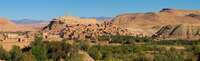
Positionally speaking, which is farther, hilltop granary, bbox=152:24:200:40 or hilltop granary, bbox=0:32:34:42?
hilltop granary, bbox=152:24:200:40

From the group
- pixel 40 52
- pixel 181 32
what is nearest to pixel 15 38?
pixel 40 52

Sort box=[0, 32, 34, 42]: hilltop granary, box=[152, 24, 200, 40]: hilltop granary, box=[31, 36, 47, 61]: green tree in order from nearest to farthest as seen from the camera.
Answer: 1. box=[31, 36, 47, 61]: green tree
2. box=[0, 32, 34, 42]: hilltop granary
3. box=[152, 24, 200, 40]: hilltop granary

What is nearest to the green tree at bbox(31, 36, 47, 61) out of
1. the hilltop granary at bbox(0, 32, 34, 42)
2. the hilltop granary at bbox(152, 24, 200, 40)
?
the hilltop granary at bbox(0, 32, 34, 42)

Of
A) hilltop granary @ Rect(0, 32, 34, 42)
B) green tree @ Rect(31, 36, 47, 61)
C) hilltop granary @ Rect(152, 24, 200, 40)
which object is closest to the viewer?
green tree @ Rect(31, 36, 47, 61)

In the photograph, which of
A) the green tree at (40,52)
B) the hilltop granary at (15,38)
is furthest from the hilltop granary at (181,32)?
the green tree at (40,52)

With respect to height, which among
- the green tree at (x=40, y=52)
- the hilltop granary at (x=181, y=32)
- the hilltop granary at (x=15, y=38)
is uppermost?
the green tree at (x=40, y=52)

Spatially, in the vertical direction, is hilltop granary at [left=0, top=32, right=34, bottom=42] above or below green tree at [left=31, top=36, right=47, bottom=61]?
below

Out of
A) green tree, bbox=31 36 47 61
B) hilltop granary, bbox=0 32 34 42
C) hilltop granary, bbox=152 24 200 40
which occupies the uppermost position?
green tree, bbox=31 36 47 61

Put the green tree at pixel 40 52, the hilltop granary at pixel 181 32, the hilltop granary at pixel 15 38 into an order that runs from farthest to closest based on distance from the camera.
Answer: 1. the hilltop granary at pixel 181 32
2. the hilltop granary at pixel 15 38
3. the green tree at pixel 40 52

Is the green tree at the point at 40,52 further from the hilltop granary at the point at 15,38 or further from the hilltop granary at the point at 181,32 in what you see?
the hilltop granary at the point at 181,32

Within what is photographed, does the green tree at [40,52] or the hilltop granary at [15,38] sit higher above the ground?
the green tree at [40,52]

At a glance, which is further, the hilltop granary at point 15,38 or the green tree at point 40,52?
the hilltop granary at point 15,38

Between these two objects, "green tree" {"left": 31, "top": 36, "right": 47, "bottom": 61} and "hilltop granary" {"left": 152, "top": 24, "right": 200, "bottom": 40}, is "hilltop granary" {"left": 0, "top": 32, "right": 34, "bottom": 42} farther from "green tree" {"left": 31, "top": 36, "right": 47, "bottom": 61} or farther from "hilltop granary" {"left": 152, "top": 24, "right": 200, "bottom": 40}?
"hilltop granary" {"left": 152, "top": 24, "right": 200, "bottom": 40}

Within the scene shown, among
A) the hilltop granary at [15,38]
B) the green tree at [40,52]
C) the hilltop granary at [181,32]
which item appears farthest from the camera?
the hilltop granary at [181,32]
